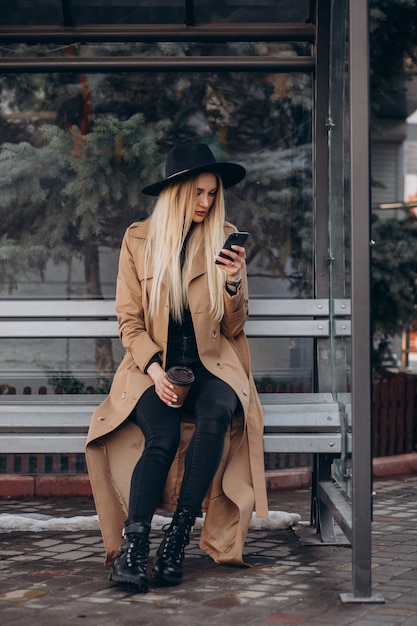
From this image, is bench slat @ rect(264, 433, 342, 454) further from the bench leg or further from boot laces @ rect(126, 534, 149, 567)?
boot laces @ rect(126, 534, 149, 567)

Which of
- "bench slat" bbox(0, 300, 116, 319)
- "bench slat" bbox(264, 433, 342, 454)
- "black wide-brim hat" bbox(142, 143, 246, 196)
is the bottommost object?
"bench slat" bbox(264, 433, 342, 454)

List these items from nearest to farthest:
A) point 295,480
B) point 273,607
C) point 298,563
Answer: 1. point 273,607
2. point 298,563
3. point 295,480

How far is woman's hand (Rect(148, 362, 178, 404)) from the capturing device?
4367mm

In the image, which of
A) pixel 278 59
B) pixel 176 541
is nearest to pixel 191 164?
pixel 278 59

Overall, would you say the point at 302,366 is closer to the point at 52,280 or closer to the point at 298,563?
the point at 52,280

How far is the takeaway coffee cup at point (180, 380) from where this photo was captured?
4344 mm

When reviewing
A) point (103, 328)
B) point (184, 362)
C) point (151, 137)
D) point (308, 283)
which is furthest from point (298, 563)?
point (151, 137)

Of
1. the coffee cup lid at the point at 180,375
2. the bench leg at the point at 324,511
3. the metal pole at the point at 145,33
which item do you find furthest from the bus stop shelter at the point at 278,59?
the coffee cup lid at the point at 180,375

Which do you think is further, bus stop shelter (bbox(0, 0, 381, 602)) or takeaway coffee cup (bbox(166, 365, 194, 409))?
bus stop shelter (bbox(0, 0, 381, 602))

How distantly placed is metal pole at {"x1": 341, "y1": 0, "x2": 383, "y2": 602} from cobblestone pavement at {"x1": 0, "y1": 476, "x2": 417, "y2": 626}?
20 centimetres

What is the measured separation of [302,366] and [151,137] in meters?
2.05

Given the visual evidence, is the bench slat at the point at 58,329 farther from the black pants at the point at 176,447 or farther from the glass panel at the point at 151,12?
the glass panel at the point at 151,12

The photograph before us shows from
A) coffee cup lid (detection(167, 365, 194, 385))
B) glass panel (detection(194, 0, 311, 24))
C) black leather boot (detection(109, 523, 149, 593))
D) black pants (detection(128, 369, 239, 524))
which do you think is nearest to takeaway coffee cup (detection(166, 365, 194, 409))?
coffee cup lid (detection(167, 365, 194, 385))

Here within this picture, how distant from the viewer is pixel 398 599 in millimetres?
4004
